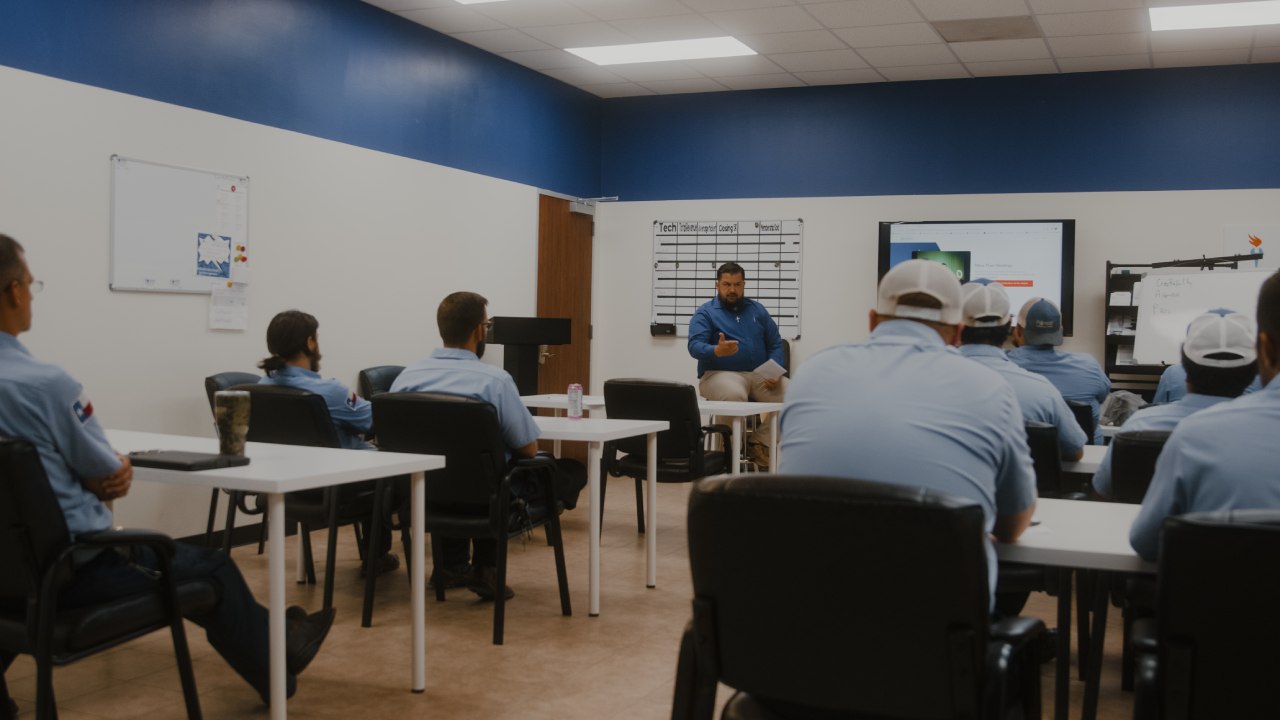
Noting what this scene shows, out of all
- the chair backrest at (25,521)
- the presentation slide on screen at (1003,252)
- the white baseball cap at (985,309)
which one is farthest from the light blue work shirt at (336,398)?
the presentation slide on screen at (1003,252)

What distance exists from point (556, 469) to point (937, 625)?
259 cm

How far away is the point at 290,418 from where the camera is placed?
4031 mm

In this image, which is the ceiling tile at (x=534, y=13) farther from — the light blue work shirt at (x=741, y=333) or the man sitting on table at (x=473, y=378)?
the man sitting on table at (x=473, y=378)

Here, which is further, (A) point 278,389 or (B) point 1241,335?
(A) point 278,389

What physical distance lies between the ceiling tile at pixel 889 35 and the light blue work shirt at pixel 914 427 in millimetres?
5343

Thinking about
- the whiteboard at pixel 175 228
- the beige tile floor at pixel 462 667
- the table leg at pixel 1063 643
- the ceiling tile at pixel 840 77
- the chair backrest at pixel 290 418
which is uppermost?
the ceiling tile at pixel 840 77

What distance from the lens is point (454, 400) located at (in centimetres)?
367

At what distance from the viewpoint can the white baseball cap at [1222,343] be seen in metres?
2.73

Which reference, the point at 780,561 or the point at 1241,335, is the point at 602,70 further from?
the point at 780,561

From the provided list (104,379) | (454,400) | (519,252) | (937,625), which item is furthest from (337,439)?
(519,252)

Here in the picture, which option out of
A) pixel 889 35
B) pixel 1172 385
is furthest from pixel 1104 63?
pixel 1172 385

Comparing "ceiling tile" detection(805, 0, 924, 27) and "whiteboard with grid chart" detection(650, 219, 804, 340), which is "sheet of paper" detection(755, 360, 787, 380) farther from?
"ceiling tile" detection(805, 0, 924, 27)

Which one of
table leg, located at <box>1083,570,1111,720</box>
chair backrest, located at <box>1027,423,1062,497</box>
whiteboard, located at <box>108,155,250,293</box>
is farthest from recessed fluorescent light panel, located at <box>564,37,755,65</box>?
table leg, located at <box>1083,570,1111,720</box>

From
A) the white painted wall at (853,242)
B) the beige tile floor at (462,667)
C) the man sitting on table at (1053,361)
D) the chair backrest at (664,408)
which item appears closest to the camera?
the beige tile floor at (462,667)
